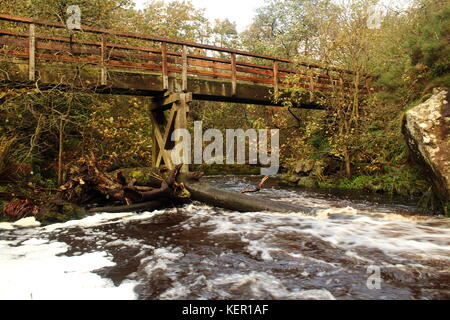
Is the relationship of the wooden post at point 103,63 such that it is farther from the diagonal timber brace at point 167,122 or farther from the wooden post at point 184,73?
the wooden post at point 184,73

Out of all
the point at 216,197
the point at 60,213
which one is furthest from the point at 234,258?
the point at 60,213

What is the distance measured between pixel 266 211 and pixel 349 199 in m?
4.03

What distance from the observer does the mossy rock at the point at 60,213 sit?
250 inches

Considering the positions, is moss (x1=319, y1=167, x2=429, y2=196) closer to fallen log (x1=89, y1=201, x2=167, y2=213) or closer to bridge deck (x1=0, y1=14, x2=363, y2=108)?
bridge deck (x1=0, y1=14, x2=363, y2=108)

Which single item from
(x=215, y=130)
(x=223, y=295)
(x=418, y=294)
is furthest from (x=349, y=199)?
(x=215, y=130)

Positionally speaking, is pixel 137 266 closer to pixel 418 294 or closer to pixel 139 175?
pixel 418 294

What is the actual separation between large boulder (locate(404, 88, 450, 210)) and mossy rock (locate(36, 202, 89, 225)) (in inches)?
277

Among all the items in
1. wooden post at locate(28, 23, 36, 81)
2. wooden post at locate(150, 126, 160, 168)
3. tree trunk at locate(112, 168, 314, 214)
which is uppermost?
wooden post at locate(28, 23, 36, 81)

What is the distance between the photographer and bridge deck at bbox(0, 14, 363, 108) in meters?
8.02

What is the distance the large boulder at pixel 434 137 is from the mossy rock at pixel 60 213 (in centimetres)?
704

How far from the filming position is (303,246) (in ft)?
15.0

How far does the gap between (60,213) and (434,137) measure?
756 cm
